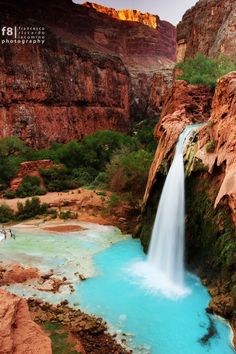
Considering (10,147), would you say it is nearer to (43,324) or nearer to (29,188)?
(29,188)

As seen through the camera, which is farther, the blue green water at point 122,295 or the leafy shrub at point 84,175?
the leafy shrub at point 84,175

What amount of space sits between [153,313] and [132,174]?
1437 centimetres

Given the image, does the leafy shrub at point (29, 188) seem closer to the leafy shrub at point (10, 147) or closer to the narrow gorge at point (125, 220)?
the narrow gorge at point (125, 220)

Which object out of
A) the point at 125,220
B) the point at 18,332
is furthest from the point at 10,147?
the point at 18,332

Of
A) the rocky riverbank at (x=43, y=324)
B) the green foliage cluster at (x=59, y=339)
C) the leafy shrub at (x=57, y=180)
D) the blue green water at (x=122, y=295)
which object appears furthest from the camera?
the leafy shrub at (x=57, y=180)

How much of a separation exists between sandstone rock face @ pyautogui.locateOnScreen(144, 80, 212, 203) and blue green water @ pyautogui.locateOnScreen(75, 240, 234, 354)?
608 centimetres

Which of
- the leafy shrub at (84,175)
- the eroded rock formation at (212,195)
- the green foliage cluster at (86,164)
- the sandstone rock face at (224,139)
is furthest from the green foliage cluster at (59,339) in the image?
the leafy shrub at (84,175)

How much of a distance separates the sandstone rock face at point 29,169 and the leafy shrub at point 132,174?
729 cm

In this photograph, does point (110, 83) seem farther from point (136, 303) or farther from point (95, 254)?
point (136, 303)

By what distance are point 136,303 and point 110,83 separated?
4759 centimetres

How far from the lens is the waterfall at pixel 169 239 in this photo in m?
12.5

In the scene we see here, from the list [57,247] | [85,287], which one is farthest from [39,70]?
[85,287]

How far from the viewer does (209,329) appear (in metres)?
9.23

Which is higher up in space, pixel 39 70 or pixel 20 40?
pixel 20 40
